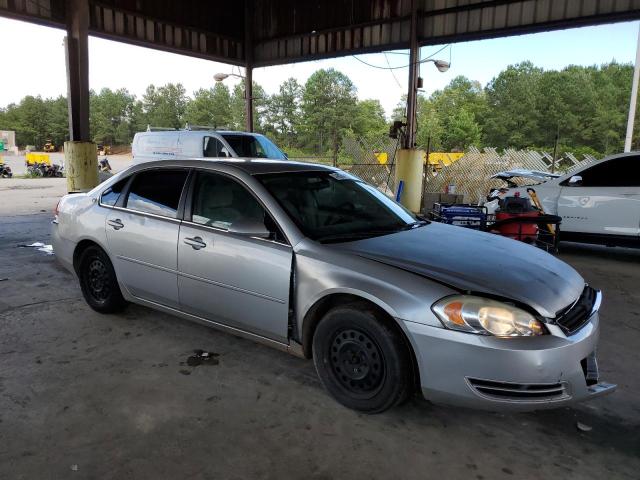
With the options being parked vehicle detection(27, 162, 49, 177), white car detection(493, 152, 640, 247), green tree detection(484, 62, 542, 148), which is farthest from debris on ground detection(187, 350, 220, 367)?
green tree detection(484, 62, 542, 148)

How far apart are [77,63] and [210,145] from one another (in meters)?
4.26

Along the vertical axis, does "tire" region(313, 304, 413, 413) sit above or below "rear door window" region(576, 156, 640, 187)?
below

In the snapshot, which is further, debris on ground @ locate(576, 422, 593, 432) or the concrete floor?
debris on ground @ locate(576, 422, 593, 432)

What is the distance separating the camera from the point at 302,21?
50.1 ft

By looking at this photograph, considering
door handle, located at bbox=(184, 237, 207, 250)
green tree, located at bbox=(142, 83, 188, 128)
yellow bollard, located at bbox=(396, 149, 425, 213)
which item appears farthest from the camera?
green tree, located at bbox=(142, 83, 188, 128)

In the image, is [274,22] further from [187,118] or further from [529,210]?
[187,118]

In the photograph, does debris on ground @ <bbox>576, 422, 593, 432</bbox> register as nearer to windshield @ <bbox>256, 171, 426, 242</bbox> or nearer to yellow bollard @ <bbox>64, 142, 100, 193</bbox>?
windshield @ <bbox>256, 171, 426, 242</bbox>

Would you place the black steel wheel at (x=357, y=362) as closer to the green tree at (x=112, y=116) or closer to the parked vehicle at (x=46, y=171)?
the parked vehicle at (x=46, y=171)

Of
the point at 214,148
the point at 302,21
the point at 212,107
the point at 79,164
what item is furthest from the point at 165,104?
the point at 214,148

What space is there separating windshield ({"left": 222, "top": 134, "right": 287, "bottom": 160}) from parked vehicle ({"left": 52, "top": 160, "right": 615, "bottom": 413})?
730cm

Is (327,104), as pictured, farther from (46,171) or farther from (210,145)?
(210,145)

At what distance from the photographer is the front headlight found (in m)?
2.42

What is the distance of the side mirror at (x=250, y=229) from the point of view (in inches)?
121

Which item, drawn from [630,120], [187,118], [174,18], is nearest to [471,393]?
[174,18]
